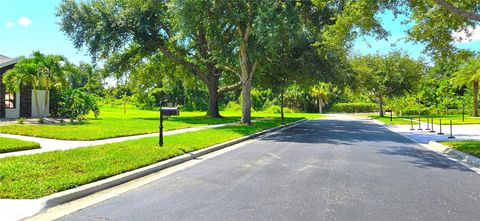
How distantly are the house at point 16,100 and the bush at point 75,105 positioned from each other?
1.30 meters

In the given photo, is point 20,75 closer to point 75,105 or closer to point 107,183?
point 75,105

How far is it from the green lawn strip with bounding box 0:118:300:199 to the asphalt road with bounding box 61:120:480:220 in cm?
94

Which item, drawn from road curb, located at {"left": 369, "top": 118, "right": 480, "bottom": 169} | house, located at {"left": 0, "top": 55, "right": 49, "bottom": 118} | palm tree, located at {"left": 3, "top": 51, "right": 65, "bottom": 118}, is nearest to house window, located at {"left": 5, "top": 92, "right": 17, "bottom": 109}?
house, located at {"left": 0, "top": 55, "right": 49, "bottom": 118}

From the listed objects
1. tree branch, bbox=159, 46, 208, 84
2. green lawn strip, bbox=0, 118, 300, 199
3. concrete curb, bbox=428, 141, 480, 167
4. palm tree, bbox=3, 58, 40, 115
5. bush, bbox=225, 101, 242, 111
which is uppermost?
tree branch, bbox=159, 46, 208, 84

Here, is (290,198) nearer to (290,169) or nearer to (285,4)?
(290,169)

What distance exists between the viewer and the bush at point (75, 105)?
77.5 ft

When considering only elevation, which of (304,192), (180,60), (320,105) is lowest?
(304,192)

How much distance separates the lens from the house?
2289 centimetres

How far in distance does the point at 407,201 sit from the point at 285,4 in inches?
576

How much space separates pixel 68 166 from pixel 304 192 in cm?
468

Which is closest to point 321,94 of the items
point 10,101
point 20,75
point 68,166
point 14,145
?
point 10,101

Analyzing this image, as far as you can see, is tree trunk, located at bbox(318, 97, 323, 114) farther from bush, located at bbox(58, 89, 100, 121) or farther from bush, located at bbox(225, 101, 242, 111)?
bush, located at bbox(58, 89, 100, 121)

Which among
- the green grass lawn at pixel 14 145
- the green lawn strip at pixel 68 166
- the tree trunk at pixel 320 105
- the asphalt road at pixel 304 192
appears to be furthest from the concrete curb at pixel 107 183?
the tree trunk at pixel 320 105

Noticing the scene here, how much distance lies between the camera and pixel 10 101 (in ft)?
78.1
